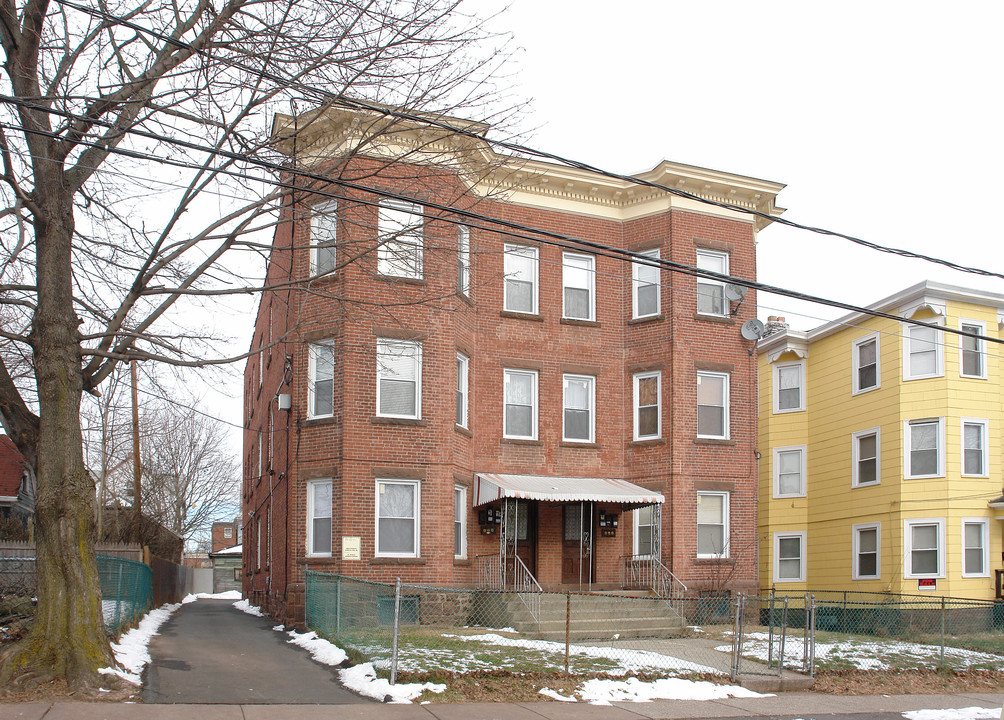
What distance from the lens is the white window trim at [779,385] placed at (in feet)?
91.3

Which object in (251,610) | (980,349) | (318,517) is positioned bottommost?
(251,610)

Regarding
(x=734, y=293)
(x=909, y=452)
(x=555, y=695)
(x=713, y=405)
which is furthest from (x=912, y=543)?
(x=555, y=695)

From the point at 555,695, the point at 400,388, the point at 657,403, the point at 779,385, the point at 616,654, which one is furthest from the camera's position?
the point at 779,385

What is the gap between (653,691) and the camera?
1247 centimetres

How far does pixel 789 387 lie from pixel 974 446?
600 centimetres

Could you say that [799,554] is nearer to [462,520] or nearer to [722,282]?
[722,282]

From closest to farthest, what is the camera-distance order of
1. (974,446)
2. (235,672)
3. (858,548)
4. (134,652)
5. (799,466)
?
(235,672) → (134,652) → (974,446) → (858,548) → (799,466)

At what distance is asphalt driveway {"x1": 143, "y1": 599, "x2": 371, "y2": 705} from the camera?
11.2 m

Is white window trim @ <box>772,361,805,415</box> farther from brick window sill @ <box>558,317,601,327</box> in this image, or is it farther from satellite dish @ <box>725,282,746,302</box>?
brick window sill @ <box>558,317,601,327</box>

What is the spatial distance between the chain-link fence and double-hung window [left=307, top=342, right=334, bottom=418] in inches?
148

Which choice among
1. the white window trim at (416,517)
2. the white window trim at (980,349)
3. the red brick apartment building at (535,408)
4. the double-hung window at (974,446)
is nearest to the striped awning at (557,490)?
the red brick apartment building at (535,408)

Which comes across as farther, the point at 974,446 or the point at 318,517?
the point at 974,446

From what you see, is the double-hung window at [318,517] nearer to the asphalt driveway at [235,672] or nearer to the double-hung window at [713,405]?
the asphalt driveway at [235,672]

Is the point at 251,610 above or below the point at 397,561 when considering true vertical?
below
